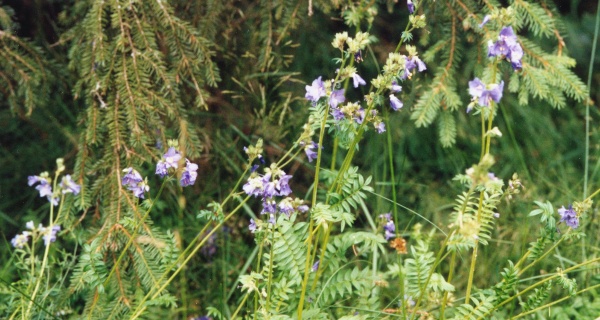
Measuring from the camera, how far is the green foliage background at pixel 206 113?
7.24ft

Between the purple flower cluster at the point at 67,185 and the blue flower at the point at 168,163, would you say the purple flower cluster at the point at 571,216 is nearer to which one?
the blue flower at the point at 168,163

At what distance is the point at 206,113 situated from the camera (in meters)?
2.64

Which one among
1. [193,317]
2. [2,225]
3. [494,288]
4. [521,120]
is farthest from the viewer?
[521,120]

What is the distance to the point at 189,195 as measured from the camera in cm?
282

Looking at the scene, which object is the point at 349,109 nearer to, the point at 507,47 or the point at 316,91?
the point at 316,91

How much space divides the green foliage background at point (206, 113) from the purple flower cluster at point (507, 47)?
25.5 inches

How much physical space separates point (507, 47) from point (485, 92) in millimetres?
122

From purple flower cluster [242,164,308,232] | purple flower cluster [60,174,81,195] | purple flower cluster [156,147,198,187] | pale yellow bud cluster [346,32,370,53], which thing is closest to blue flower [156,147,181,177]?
purple flower cluster [156,147,198,187]

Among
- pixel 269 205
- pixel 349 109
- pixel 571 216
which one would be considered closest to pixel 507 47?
pixel 349 109

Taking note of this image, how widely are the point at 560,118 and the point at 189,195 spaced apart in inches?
84.9

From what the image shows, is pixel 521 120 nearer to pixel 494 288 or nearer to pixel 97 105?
pixel 494 288

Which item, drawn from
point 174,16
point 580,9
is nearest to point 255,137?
point 174,16

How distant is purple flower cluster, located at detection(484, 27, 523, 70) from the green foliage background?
2.12ft

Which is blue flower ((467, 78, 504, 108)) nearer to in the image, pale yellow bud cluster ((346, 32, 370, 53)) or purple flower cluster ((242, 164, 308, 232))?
pale yellow bud cluster ((346, 32, 370, 53))
